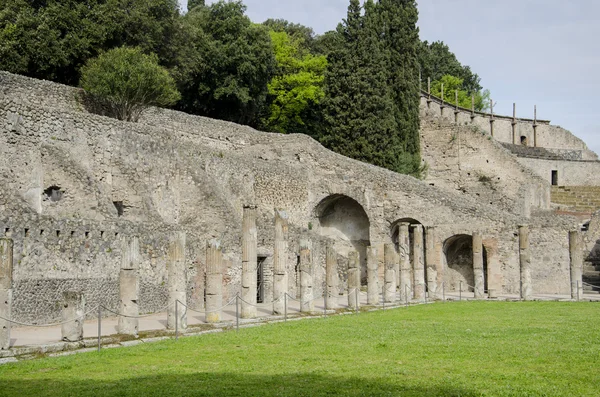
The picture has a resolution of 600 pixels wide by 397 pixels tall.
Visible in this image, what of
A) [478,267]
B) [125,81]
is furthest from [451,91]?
[125,81]

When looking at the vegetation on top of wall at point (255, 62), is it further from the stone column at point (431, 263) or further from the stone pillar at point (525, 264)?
the stone pillar at point (525, 264)

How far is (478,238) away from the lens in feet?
120

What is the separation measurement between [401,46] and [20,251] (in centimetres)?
3461

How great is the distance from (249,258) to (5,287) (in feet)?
30.8

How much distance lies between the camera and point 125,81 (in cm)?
3434

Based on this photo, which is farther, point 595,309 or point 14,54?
point 14,54

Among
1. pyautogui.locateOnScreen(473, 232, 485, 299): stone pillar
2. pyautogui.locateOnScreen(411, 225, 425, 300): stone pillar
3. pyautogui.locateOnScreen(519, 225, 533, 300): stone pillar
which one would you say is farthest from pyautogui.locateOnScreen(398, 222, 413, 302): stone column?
pyautogui.locateOnScreen(519, 225, 533, 300): stone pillar

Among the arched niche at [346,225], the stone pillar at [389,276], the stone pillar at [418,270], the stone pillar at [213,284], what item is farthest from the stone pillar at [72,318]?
the arched niche at [346,225]

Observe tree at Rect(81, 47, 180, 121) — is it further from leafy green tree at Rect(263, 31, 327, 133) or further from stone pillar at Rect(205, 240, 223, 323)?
leafy green tree at Rect(263, 31, 327, 133)

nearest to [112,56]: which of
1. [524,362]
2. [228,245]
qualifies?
[228,245]

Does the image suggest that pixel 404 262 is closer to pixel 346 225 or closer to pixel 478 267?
pixel 478 267

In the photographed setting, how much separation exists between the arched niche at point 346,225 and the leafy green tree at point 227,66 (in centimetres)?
904

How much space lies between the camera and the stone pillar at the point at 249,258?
23969mm

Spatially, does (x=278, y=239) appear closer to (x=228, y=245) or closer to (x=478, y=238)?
(x=228, y=245)
